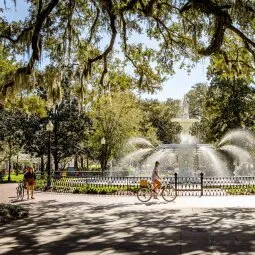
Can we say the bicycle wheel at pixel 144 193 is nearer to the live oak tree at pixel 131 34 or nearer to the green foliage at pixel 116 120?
the live oak tree at pixel 131 34

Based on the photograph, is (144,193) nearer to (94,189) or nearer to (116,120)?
(94,189)

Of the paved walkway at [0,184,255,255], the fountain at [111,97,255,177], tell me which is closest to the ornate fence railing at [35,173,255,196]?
the paved walkway at [0,184,255,255]

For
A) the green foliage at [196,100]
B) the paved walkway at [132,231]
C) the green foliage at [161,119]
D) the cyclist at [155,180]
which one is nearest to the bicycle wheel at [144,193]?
the cyclist at [155,180]

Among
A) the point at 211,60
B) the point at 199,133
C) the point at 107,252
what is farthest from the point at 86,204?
the point at 199,133

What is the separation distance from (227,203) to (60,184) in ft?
39.5

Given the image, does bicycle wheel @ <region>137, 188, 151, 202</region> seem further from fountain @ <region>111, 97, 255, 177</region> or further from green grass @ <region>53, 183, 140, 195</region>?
fountain @ <region>111, 97, 255, 177</region>

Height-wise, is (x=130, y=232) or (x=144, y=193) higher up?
(x=144, y=193)

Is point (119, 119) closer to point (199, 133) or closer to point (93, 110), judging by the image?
point (93, 110)

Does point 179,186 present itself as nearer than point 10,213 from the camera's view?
No

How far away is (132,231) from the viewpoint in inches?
408

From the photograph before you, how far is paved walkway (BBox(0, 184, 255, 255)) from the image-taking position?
27.6 ft

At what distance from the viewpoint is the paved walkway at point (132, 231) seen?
840 cm

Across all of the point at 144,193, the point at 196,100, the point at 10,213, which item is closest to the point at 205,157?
the point at 144,193

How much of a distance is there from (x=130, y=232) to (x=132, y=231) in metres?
0.14
